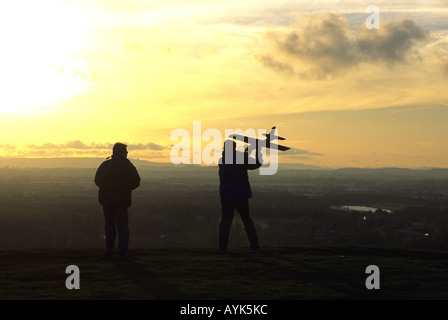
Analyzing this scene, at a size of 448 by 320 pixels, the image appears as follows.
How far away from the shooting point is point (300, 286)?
35.4ft

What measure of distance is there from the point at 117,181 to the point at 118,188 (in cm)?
18

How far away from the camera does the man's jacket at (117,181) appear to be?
13.5m

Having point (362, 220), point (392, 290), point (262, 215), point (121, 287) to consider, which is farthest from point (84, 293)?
point (262, 215)

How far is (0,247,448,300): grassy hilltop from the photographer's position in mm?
10211

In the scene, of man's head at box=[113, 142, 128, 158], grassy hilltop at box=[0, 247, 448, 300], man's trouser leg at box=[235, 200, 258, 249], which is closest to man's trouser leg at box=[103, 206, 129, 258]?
grassy hilltop at box=[0, 247, 448, 300]

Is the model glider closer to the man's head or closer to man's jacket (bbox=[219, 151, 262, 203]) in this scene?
man's jacket (bbox=[219, 151, 262, 203])

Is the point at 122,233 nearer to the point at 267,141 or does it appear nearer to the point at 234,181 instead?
→ the point at 234,181

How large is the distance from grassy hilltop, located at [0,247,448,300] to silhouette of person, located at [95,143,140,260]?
0.80m

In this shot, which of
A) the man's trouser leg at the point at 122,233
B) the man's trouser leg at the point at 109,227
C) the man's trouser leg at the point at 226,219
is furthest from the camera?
the man's trouser leg at the point at 226,219

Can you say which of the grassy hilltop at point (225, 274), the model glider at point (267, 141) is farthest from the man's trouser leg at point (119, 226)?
the model glider at point (267, 141)

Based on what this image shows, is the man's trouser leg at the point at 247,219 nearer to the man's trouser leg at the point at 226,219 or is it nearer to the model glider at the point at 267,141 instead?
the man's trouser leg at the point at 226,219

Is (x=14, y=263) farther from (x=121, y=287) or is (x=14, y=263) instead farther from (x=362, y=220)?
(x=362, y=220)

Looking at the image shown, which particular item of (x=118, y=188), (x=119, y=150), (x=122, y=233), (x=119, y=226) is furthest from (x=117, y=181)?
(x=122, y=233)
